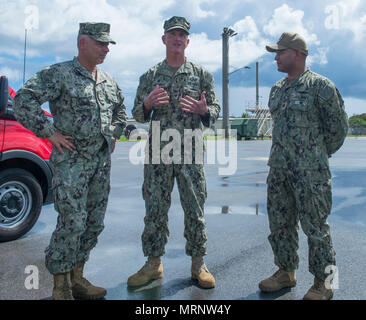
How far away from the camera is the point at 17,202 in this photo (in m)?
4.71

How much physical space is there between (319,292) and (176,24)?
2.41m

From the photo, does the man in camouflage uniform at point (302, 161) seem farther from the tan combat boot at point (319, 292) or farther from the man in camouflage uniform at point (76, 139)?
the man in camouflage uniform at point (76, 139)

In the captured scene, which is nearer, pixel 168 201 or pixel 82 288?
pixel 82 288

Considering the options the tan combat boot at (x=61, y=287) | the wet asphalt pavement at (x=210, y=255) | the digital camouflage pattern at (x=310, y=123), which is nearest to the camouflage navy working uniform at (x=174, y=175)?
the wet asphalt pavement at (x=210, y=255)

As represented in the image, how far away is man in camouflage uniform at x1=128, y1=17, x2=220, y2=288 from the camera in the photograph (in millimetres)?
3520

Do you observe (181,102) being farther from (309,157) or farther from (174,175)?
(309,157)

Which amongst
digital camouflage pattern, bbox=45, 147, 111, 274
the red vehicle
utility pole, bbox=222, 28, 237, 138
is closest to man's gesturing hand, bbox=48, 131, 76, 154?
digital camouflage pattern, bbox=45, 147, 111, 274

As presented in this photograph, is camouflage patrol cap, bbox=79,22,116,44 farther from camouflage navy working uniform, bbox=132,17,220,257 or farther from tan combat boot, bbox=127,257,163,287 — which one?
tan combat boot, bbox=127,257,163,287

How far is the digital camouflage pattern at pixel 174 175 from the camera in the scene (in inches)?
139

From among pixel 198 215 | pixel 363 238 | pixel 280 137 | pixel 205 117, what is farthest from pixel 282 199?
pixel 363 238

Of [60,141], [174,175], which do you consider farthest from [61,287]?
[174,175]

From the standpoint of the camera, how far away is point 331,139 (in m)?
3.21

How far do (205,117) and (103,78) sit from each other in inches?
36.2

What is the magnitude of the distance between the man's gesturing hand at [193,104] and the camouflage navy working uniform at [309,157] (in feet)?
2.03
